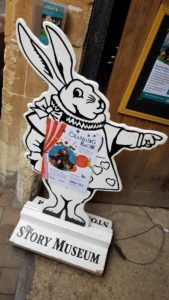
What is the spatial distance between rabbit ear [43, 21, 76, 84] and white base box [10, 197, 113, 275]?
1.23 m

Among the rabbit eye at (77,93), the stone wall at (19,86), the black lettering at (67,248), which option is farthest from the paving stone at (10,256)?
the rabbit eye at (77,93)

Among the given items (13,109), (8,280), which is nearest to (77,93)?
(13,109)

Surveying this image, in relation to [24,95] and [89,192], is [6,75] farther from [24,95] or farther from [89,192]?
[89,192]

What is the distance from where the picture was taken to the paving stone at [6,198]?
8.72 ft

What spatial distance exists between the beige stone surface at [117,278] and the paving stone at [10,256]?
0.48ft

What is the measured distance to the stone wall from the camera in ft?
5.96

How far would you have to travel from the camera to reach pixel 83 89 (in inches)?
63.9

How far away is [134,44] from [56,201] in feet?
4.34

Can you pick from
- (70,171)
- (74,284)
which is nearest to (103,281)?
(74,284)

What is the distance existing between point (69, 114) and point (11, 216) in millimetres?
1295

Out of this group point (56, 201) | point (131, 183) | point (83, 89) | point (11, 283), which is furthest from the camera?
point (131, 183)

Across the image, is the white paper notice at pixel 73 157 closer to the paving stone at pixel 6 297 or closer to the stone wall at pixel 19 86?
the stone wall at pixel 19 86

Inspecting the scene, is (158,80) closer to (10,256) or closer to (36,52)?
(36,52)

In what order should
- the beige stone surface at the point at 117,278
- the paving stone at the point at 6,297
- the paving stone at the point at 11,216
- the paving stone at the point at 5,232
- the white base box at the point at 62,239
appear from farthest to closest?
the paving stone at the point at 11,216 → the paving stone at the point at 5,232 → the white base box at the point at 62,239 → the beige stone surface at the point at 117,278 → the paving stone at the point at 6,297
